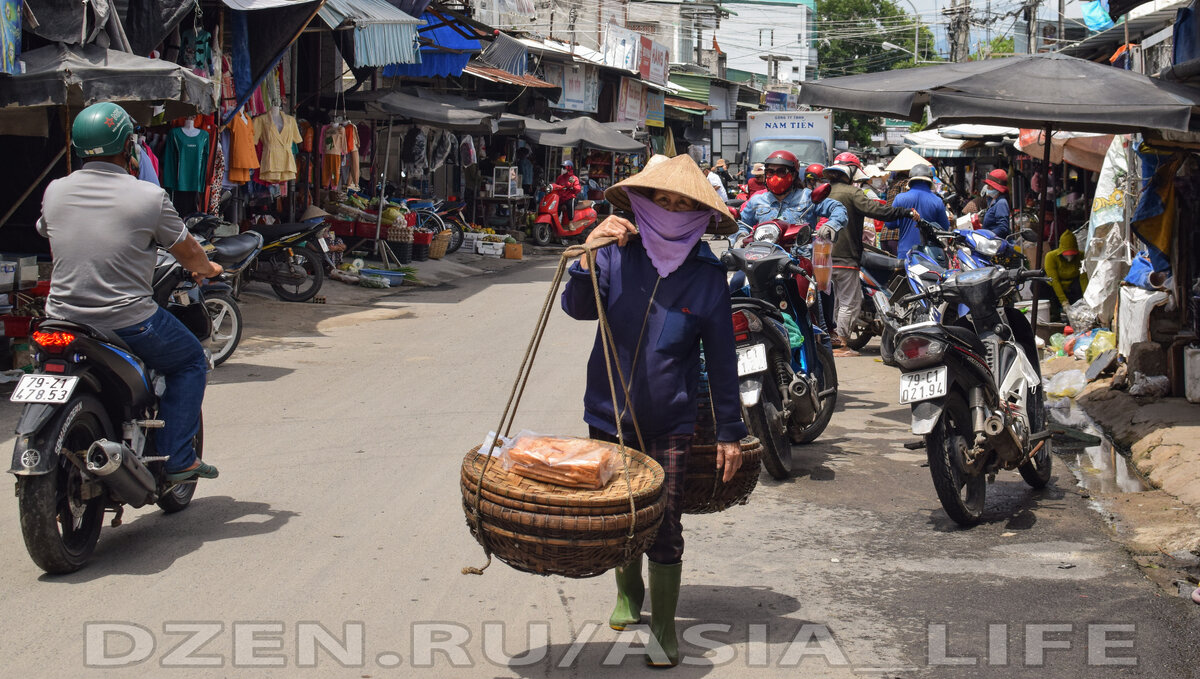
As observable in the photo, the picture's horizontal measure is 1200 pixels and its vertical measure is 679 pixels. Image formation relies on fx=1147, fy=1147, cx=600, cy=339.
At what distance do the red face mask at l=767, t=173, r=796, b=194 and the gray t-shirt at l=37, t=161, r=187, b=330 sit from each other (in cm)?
495

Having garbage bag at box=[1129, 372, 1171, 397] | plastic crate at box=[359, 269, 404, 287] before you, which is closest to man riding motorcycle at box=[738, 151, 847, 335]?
garbage bag at box=[1129, 372, 1171, 397]

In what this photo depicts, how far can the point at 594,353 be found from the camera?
4035mm

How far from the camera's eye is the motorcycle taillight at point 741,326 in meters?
6.37

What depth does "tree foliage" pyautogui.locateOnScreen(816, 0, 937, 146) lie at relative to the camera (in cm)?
7669

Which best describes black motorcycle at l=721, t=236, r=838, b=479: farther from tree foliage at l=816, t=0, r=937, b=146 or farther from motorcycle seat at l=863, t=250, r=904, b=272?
tree foliage at l=816, t=0, r=937, b=146

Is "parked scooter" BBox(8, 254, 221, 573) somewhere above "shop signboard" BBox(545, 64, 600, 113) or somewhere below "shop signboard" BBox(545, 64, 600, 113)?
below

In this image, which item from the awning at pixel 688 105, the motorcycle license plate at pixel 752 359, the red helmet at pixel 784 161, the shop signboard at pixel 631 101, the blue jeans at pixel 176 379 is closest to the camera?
the blue jeans at pixel 176 379

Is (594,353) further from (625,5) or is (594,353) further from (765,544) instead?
(625,5)

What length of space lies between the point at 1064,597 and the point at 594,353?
2310 millimetres

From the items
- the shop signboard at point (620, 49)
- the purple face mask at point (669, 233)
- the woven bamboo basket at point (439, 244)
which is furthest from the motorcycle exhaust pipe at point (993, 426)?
the shop signboard at point (620, 49)

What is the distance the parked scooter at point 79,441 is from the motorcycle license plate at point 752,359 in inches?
117

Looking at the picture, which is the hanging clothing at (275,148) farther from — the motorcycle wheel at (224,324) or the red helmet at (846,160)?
the red helmet at (846,160)

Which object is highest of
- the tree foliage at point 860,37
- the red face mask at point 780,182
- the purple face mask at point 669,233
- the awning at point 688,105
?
the tree foliage at point 860,37

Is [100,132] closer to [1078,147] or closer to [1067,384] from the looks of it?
[1067,384]
